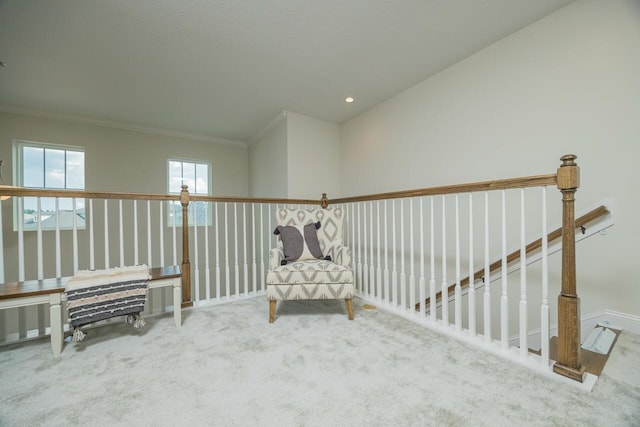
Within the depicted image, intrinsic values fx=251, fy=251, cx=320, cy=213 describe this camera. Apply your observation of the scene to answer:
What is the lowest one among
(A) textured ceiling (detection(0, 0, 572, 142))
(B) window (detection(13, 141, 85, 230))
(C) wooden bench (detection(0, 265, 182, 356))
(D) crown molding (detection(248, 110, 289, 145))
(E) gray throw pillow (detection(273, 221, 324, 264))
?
(C) wooden bench (detection(0, 265, 182, 356))

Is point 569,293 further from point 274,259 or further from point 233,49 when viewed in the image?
point 233,49

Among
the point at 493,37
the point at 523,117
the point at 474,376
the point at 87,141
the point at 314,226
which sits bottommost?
the point at 474,376

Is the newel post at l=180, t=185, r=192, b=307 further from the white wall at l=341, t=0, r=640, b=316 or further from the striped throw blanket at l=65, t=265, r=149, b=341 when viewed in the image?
the white wall at l=341, t=0, r=640, b=316

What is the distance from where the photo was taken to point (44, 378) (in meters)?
1.37

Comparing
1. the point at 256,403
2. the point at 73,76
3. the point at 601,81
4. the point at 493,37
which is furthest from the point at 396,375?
the point at 73,76

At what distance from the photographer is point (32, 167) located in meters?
3.75

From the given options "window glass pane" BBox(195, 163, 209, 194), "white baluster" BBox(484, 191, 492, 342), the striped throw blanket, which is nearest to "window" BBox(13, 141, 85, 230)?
"window glass pane" BBox(195, 163, 209, 194)

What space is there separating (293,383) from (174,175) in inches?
184

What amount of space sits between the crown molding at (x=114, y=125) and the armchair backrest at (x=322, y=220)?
127 inches

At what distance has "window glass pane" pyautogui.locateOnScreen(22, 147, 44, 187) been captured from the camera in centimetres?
370

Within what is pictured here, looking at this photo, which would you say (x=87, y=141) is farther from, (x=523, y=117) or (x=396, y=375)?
(x=523, y=117)

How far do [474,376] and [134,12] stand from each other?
3.40 metres

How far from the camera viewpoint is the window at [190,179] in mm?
4746

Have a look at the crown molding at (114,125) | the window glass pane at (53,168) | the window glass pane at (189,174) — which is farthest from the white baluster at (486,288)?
the window glass pane at (53,168)
